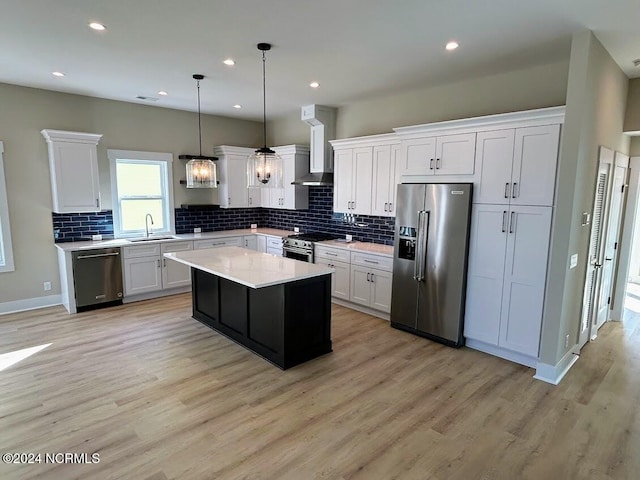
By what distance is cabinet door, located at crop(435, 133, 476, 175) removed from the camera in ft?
12.4

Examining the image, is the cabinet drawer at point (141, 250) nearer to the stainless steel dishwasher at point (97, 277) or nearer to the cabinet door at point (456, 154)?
the stainless steel dishwasher at point (97, 277)

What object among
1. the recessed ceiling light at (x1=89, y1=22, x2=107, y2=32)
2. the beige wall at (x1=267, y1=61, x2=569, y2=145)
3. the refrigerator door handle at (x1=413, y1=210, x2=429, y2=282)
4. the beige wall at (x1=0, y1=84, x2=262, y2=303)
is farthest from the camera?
the beige wall at (x1=0, y1=84, x2=262, y2=303)

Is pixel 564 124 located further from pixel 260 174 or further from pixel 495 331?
pixel 260 174

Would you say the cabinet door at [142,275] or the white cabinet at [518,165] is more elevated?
the white cabinet at [518,165]

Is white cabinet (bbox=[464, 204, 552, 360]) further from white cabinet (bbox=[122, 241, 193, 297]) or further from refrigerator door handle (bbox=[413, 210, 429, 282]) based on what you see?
white cabinet (bbox=[122, 241, 193, 297])

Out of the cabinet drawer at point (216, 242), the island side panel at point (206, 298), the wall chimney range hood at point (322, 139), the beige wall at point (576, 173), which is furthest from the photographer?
the cabinet drawer at point (216, 242)

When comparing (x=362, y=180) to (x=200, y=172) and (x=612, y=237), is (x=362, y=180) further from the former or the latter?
(x=612, y=237)

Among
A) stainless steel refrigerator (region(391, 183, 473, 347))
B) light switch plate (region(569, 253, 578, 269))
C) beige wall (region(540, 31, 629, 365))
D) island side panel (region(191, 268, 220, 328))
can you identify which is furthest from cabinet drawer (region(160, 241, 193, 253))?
light switch plate (region(569, 253, 578, 269))

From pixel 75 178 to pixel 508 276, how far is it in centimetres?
558

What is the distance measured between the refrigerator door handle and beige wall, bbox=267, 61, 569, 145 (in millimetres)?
1398

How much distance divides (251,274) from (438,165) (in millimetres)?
2353

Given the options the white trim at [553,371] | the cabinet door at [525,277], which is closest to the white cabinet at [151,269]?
the cabinet door at [525,277]

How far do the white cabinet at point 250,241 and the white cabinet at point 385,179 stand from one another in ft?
8.53

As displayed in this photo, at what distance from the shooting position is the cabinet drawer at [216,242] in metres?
6.02
